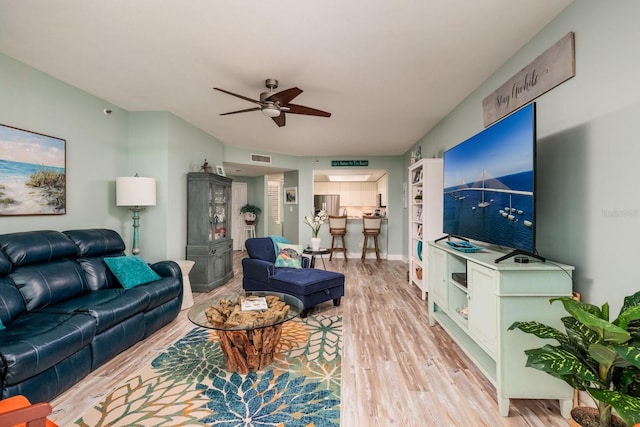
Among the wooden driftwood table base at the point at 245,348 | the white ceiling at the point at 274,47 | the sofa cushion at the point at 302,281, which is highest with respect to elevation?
the white ceiling at the point at 274,47

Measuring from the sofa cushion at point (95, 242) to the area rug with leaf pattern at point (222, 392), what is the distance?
1.32 m

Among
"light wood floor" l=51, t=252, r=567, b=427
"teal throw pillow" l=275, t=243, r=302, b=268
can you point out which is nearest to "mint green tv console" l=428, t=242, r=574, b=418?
"light wood floor" l=51, t=252, r=567, b=427

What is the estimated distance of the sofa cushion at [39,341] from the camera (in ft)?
5.71

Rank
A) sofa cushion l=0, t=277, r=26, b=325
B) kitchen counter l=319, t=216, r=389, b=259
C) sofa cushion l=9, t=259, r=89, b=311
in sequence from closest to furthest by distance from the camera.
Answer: sofa cushion l=0, t=277, r=26, b=325
sofa cushion l=9, t=259, r=89, b=311
kitchen counter l=319, t=216, r=389, b=259

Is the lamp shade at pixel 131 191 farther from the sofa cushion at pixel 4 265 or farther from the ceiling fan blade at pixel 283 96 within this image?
the ceiling fan blade at pixel 283 96

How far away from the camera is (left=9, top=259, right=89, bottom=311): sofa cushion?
2.43 metres

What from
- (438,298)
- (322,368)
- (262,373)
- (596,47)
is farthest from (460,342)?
(596,47)

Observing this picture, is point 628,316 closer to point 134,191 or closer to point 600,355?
point 600,355

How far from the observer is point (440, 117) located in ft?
14.6

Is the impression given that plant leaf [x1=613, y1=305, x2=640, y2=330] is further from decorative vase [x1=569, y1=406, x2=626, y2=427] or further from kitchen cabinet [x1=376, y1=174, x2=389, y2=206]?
kitchen cabinet [x1=376, y1=174, x2=389, y2=206]

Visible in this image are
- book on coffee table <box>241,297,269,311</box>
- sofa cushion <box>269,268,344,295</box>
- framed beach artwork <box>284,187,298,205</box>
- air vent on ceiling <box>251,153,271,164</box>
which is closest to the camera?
book on coffee table <box>241,297,269,311</box>

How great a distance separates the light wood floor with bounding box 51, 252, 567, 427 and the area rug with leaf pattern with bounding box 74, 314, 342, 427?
12cm

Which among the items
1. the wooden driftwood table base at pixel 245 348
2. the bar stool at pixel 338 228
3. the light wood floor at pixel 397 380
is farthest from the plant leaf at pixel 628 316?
the bar stool at pixel 338 228

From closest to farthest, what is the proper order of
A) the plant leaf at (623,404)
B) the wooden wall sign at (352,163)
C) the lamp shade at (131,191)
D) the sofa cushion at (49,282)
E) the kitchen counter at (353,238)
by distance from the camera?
the plant leaf at (623,404), the sofa cushion at (49,282), the lamp shade at (131,191), the wooden wall sign at (352,163), the kitchen counter at (353,238)
